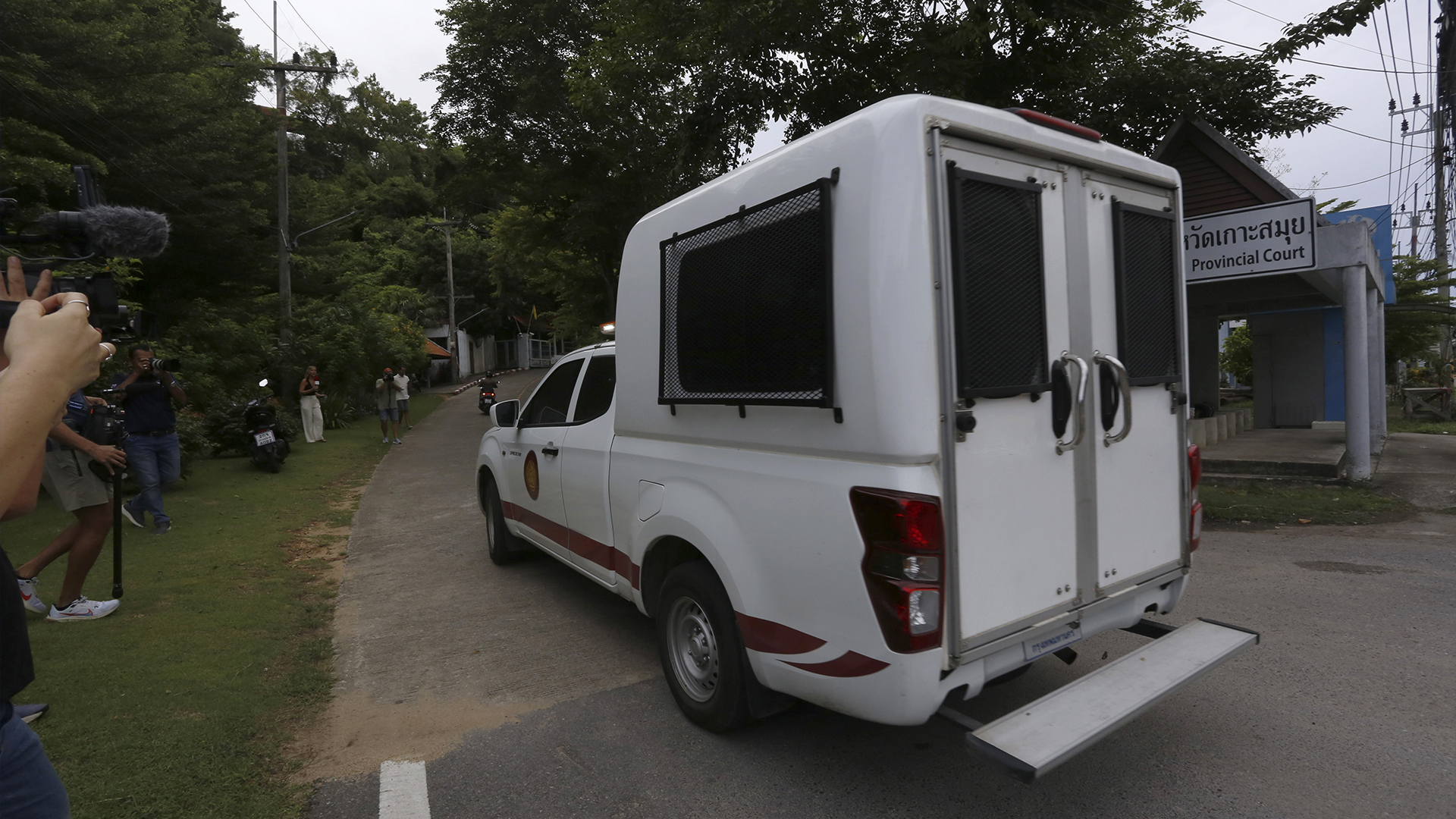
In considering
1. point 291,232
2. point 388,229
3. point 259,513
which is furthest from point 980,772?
point 388,229

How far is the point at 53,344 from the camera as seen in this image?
1419 mm

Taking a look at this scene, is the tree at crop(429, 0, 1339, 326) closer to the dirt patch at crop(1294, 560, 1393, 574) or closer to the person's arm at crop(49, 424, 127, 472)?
the dirt patch at crop(1294, 560, 1393, 574)

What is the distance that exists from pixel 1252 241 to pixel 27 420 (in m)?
11.6

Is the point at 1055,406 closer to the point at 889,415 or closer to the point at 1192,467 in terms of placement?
the point at 889,415

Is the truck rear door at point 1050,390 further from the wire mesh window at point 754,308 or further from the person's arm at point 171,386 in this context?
the person's arm at point 171,386

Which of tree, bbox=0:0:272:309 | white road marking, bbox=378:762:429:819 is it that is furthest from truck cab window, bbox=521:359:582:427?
tree, bbox=0:0:272:309

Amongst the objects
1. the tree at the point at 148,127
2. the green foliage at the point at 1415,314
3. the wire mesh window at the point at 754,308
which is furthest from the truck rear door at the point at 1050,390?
the green foliage at the point at 1415,314

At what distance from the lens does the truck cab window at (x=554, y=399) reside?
5414 mm

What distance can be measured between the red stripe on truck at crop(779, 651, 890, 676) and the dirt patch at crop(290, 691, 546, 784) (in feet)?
5.77

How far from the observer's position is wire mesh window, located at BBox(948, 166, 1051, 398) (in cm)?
286

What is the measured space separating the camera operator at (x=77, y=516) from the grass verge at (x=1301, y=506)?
9512 mm

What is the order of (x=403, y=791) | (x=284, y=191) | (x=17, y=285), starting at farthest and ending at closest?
(x=284, y=191) → (x=403, y=791) → (x=17, y=285)

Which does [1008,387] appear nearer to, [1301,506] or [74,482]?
[74,482]

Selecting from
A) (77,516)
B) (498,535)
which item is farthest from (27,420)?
(498,535)
